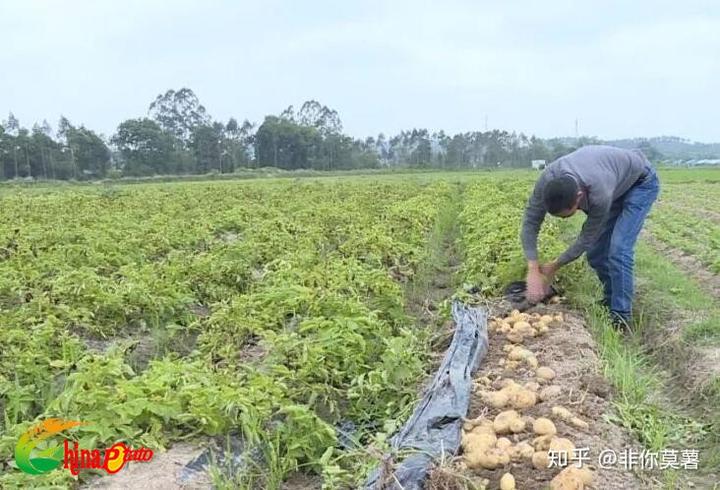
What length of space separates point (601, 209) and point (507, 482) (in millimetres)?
2799

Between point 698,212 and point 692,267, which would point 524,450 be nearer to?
point 692,267

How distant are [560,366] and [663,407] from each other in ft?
2.39

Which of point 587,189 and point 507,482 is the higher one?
point 587,189

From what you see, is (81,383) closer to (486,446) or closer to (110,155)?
(486,446)

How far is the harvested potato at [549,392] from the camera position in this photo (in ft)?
11.6

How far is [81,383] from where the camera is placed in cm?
332

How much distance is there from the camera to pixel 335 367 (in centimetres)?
398

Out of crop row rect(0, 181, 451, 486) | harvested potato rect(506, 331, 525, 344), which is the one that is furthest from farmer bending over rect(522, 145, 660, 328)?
crop row rect(0, 181, 451, 486)

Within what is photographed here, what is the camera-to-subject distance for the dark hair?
4.62 metres

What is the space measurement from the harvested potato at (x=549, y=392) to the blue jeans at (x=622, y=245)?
207 cm

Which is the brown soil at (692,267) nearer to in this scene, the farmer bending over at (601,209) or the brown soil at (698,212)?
the farmer bending over at (601,209)

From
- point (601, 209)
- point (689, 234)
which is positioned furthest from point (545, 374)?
point (689, 234)

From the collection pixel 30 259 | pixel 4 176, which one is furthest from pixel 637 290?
pixel 4 176

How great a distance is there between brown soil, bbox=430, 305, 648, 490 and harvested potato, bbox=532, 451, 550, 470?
0.02 metres
